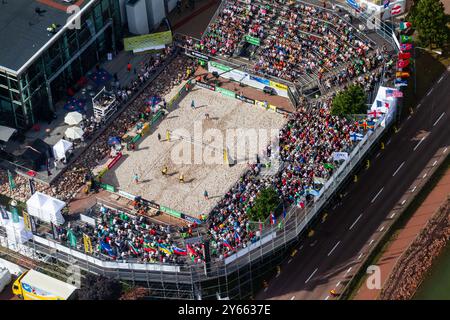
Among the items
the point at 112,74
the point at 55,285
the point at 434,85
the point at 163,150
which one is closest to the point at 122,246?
the point at 55,285

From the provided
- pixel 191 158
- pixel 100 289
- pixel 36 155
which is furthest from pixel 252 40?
pixel 100 289

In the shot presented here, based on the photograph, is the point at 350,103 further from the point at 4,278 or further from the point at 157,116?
the point at 4,278

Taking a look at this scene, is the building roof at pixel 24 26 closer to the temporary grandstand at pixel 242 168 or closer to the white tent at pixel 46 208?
the white tent at pixel 46 208

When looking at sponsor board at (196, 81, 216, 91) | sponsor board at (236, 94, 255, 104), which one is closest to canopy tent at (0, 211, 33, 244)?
sponsor board at (196, 81, 216, 91)

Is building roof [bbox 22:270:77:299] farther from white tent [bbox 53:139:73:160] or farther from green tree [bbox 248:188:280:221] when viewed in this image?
green tree [bbox 248:188:280:221]

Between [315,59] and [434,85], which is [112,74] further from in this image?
[434,85]

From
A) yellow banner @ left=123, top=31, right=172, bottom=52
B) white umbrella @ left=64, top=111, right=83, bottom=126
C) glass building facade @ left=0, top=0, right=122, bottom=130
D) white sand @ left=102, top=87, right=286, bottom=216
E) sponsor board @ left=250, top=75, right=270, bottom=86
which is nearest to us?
white sand @ left=102, top=87, right=286, bottom=216
